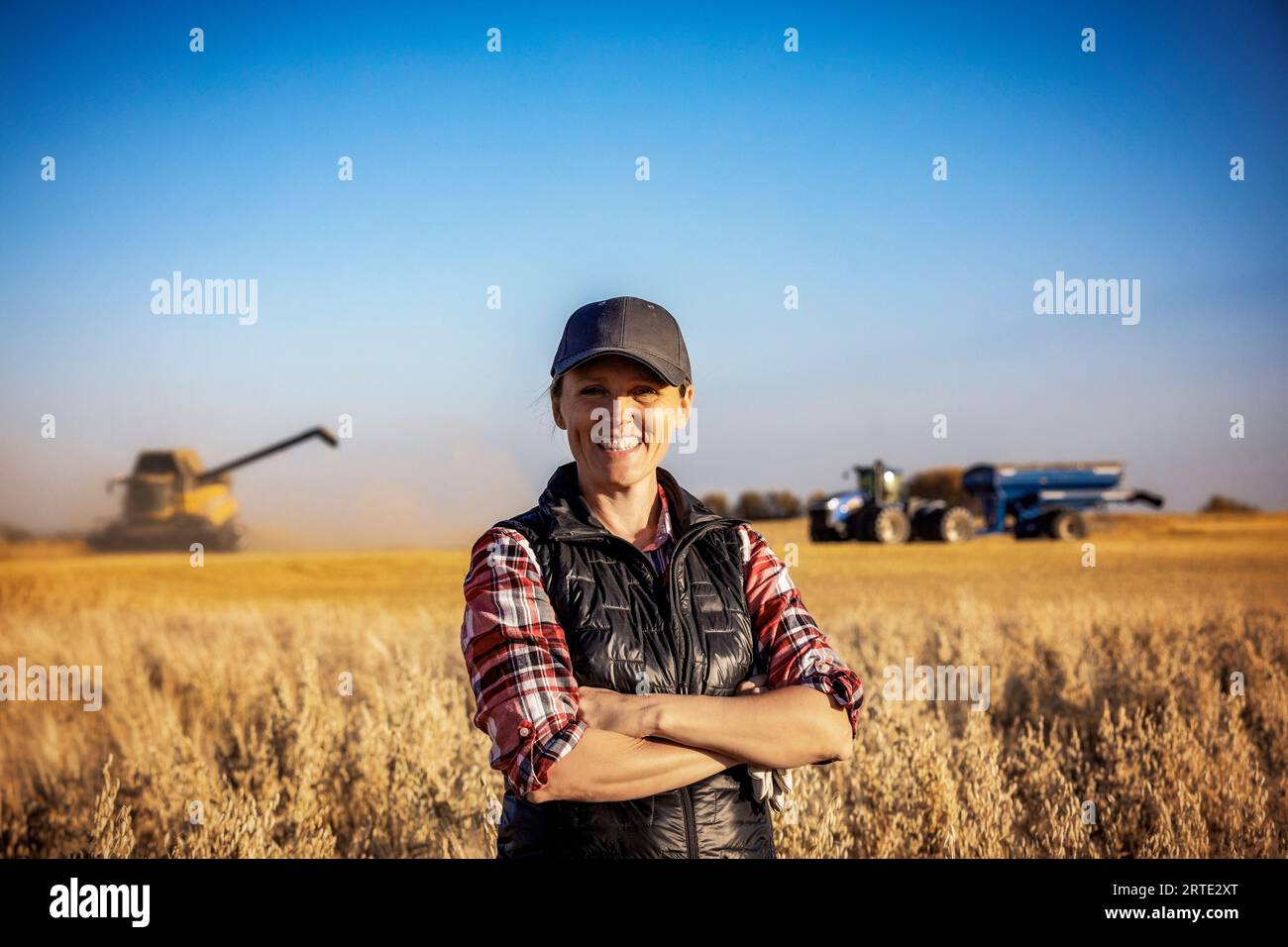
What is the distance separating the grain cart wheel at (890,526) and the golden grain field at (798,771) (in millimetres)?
15695

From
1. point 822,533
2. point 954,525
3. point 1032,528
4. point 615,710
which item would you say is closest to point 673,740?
point 615,710

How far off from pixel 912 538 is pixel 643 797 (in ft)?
92.5

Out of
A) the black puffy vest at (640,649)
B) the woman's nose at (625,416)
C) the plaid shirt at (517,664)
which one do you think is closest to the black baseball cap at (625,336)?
the woman's nose at (625,416)

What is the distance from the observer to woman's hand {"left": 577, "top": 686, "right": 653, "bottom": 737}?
2.15 meters

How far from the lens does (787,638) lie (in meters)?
2.45

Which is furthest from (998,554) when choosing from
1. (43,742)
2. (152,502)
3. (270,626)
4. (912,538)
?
(43,742)

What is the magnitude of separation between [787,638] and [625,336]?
0.84m

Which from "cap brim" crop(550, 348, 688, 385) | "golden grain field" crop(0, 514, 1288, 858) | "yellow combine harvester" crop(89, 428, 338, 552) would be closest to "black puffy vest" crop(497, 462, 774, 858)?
"cap brim" crop(550, 348, 688, 385)

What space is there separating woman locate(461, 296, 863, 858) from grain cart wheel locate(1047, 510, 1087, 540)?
31.5 meters

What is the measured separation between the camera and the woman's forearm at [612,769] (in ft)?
7.01

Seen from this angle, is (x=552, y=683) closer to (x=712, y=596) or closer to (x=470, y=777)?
(x=712, y=596)

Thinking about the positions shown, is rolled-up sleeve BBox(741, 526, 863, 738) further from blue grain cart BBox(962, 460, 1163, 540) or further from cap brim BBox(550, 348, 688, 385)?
blue grain cart BBox(962, 460, 1163, 540)

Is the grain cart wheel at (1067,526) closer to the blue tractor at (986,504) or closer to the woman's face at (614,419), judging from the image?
the blue tractor at (986,504)
